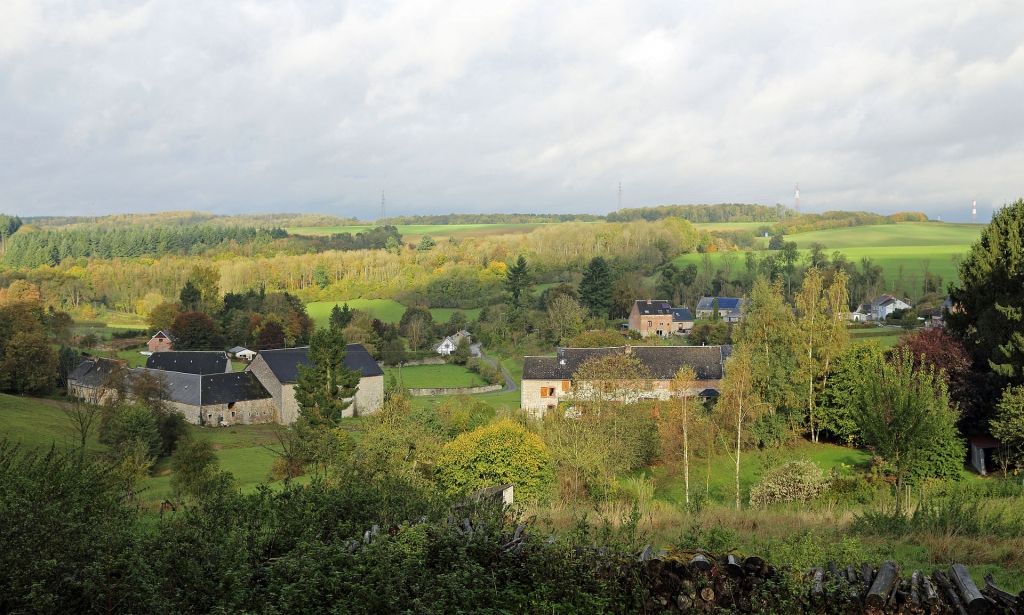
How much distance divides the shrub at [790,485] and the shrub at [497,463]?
552cm

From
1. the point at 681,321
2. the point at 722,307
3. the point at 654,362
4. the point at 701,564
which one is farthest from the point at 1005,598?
the point at 722,307

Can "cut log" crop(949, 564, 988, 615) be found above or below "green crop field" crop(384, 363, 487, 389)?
above

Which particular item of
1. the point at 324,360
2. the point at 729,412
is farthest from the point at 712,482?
the point at 324,360

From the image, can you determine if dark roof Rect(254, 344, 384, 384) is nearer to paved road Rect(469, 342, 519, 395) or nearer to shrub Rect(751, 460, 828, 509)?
paved road Rect(469, 342, 519, 395)

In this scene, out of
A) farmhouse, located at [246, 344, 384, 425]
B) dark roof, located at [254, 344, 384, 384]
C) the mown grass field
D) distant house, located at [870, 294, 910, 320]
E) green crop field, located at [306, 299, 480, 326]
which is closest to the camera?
farmhouse, located at [246, 344, 384, 425]

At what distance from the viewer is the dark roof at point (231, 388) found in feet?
154

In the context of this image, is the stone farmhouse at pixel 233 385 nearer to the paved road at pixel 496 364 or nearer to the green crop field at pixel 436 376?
the green crop field at pixel 436 376

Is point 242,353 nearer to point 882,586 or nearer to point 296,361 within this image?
point 296,361

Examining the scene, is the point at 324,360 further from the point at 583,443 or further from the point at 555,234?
the point at 555,234

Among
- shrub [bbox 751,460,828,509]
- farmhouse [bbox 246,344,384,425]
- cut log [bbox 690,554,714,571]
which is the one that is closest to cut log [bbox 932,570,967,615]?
cut log [bbox 690,554,714,571]

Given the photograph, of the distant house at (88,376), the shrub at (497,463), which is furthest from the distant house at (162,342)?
the shrub at (497,463)

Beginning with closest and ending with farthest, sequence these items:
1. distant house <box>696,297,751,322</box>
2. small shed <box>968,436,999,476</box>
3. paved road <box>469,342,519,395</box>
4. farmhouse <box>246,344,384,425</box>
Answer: small shed <box>968,436,999,476</box>
farmhouse <box>246,344,384,425</box>
paved road <box>469,342,519,395</box>
distant house <box>696,297,751,322</box>

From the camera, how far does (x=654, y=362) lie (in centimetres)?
4262

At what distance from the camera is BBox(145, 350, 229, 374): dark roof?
176 ft
